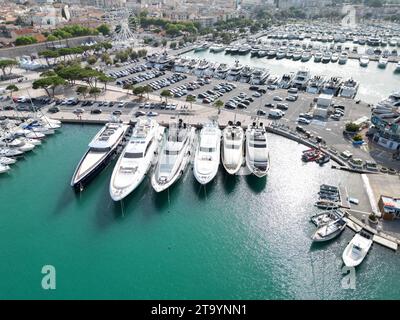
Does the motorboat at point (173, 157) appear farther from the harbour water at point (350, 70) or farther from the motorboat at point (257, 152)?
the harbour water at point (350, 70)

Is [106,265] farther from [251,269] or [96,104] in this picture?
[96,104]

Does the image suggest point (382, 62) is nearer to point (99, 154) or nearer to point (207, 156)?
point (207, 156)

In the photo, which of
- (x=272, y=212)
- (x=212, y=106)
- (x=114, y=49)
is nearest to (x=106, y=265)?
(x=272, y=212)

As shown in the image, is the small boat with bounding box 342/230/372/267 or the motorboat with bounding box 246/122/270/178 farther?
the motorboat with bounding box 246/122/270/178

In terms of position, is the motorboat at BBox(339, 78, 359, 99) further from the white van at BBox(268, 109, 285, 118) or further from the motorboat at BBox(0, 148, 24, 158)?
the motorboat at BBox(0, 148, 24, 158)

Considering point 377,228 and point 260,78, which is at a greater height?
point 260,78

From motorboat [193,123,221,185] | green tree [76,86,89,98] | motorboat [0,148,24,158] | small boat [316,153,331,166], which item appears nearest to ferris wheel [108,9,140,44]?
green tree [76,86,89,98]

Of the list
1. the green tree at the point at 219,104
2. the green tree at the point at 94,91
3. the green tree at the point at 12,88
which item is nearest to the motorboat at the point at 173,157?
the green tree at the point at 219,104
